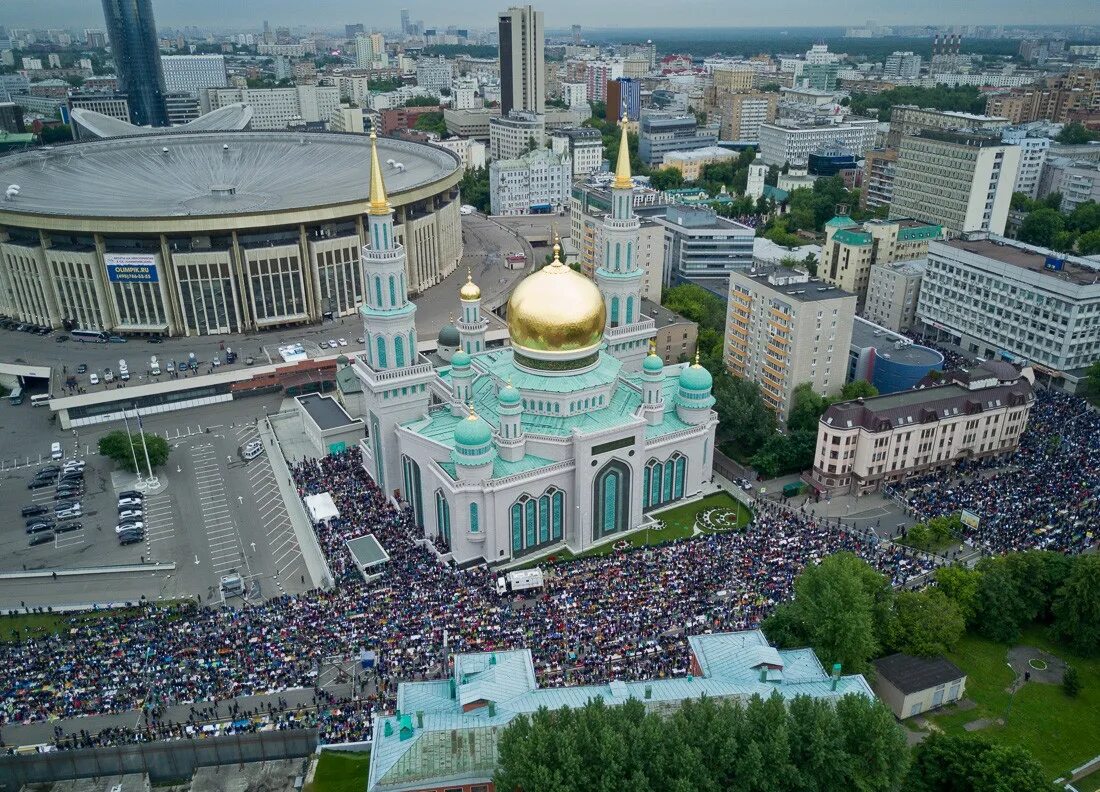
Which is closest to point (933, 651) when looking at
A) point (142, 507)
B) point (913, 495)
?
point (913, 495)

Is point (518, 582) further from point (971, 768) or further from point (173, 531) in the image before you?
point (173, 531)

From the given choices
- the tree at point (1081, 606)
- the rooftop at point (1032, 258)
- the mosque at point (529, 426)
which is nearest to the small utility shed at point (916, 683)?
the tree at point (1081, 606)

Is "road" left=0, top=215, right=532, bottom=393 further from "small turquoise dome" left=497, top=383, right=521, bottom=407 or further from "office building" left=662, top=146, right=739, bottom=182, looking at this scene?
"office building" left=662, top=146, right=739, bottom=182

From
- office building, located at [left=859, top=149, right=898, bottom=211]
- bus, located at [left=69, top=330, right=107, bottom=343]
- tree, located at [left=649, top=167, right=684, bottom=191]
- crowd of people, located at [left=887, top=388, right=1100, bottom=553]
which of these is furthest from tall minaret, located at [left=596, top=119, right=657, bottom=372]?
tree, located at [left=649, top=167, right=684, bottom=191]

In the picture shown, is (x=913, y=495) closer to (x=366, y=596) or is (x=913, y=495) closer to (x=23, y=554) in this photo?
(x=366, y=596)

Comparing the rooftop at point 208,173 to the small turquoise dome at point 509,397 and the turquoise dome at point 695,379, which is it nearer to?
the small turquoise dome at point 509,397

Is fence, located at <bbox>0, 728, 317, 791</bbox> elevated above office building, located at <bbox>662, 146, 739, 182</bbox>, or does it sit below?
below
